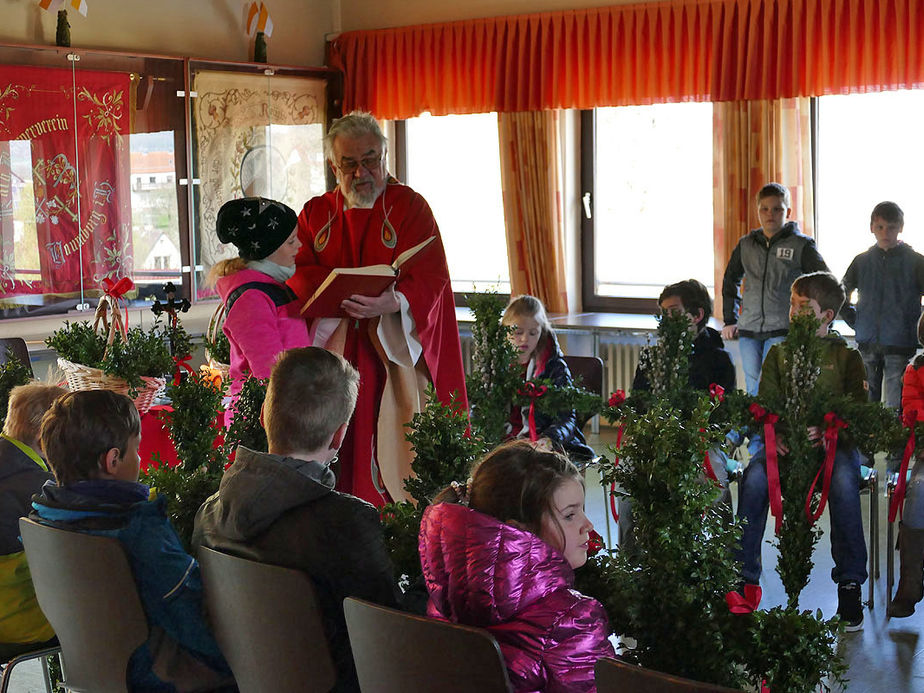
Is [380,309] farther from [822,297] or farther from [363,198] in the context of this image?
[822,297]

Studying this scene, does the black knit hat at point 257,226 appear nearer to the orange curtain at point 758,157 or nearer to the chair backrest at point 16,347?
the chair backrest at point 16,347

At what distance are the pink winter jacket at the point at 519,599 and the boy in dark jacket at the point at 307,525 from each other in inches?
9.7

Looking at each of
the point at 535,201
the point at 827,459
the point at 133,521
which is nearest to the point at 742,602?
the point at 133,521

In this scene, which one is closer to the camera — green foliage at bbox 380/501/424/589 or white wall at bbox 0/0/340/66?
green foliage at bbox 380/501/424/589

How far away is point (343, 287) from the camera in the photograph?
11.2 ft

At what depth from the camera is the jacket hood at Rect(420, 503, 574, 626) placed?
1.74m

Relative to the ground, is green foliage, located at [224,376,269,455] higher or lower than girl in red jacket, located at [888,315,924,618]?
higher

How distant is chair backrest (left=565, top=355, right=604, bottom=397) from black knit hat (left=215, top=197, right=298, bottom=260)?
1573 mm

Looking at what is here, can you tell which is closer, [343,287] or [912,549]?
[343,287]

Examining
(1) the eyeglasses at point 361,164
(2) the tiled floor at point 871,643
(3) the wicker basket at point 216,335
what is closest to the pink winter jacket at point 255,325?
(3) the wicker basket at point 216,335

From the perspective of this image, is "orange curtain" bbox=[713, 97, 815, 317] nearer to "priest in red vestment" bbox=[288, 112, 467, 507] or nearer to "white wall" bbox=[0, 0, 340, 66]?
"white wall" bbox=[0, 0, 340, 66]

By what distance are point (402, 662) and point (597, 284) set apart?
6.20m

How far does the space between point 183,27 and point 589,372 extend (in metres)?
4.17

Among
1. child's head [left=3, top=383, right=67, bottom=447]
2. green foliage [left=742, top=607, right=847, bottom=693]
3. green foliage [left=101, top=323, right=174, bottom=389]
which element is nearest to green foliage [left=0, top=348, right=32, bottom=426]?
green foliage [left=101, top=323, right=174, bottom=389]
